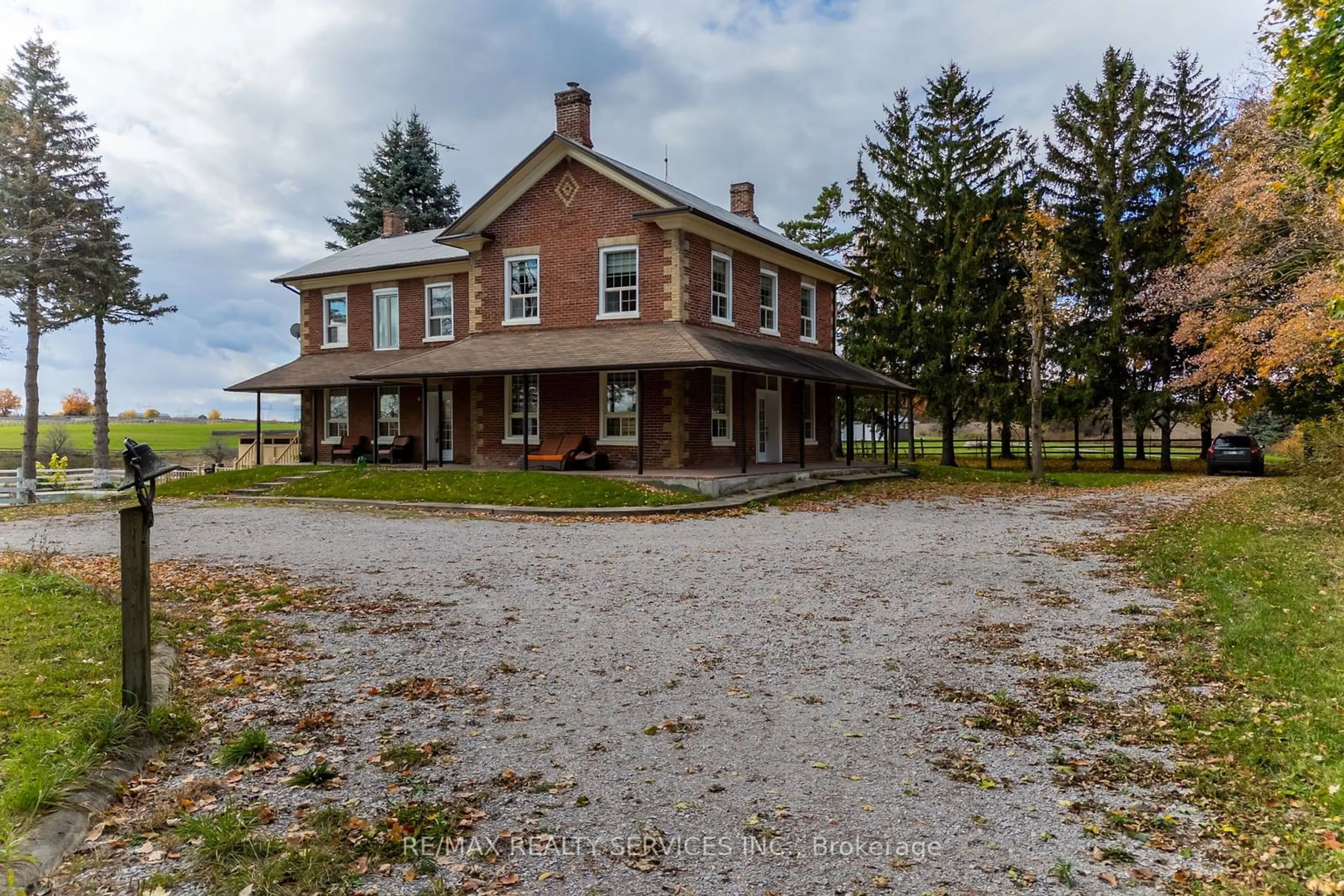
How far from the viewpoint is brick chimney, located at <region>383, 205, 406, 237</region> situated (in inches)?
1273

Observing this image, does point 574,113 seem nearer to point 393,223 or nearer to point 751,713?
point 393,223

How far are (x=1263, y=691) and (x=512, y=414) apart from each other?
62.1 ft

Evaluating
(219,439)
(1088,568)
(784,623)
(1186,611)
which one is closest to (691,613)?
(784,623)

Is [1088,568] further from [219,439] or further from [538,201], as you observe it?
[219,439]

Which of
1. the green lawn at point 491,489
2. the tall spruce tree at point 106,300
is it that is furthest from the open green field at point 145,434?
the green lawn at point 491,489

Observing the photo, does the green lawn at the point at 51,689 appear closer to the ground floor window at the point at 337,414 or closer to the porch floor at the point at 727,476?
the porch floor at the point at 727,476

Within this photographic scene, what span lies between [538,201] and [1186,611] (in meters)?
18.3

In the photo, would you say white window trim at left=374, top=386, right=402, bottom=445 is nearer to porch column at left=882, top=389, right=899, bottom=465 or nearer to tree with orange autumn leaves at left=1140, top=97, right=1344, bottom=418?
porch column at left=882, top=389, right=899, bottom=465

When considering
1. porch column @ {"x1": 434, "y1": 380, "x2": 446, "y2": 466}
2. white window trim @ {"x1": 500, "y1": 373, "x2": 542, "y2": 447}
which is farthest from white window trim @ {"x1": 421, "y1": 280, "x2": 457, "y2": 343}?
white window trim @ {"x1": 500, "y1": 373, "x2": 542, "y2": 447}

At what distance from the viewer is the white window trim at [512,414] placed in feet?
70.5

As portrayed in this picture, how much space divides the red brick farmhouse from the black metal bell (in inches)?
487

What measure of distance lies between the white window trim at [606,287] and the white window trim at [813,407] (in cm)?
692

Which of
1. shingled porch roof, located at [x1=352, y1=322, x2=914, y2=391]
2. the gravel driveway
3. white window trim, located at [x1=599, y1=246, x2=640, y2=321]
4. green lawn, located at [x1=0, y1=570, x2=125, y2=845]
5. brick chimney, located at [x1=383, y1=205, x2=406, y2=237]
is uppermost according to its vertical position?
brick chimney, located at [x1=383, y1=205, x2=406, y2=237]

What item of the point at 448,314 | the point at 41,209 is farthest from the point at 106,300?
the point at 448,314
